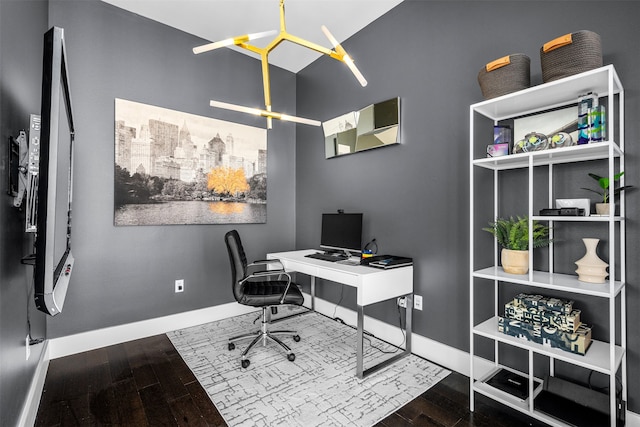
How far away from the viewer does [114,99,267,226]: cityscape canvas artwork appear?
2.80 m

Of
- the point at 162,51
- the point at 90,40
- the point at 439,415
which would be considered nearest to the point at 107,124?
the point at 90,40

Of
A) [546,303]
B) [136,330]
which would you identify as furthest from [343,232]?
[136,330]

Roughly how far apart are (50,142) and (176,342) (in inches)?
88.5

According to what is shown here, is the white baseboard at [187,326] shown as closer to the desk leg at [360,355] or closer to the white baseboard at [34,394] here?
the white baseboard at [34,394]

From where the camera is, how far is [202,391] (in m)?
2.01

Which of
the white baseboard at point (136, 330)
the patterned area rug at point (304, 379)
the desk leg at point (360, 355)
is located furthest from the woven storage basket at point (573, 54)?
the white baseboard at point (136, 330)

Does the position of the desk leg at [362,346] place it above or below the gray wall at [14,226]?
below

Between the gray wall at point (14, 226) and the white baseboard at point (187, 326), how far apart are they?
36cm

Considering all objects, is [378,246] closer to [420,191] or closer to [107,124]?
[420,191]

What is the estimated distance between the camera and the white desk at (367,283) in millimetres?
2186

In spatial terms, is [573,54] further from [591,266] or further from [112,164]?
[112,164]

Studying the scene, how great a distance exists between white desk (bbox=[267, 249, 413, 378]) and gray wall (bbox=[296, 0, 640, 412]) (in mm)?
157

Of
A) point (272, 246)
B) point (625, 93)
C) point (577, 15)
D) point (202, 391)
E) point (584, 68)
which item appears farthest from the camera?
point (272, 246)

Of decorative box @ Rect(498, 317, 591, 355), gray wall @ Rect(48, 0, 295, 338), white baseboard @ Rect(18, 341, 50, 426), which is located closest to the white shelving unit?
decorative box @ Rect(498, 317, 591, 355)
